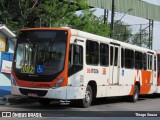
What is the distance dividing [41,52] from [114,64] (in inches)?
178

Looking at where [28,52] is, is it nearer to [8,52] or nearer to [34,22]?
[8,52]

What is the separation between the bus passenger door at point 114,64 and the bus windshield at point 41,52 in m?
3.90

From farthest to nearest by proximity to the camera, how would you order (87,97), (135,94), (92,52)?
(135,94) → (92,52) → (87,97)

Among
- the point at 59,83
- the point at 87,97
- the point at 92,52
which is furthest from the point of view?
the point at 92,52

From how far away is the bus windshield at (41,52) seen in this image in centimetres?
1577

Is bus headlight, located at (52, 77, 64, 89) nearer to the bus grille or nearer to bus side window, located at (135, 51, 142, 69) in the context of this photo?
the bus grille

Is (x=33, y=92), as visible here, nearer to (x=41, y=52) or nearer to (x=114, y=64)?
(x=41, y=52)

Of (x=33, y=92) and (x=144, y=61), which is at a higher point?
(x=144, y=61)

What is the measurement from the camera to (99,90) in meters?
18.0

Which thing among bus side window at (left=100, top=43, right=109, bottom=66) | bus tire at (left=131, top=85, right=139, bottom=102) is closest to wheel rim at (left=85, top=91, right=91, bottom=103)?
bus side window at (left=100, top=43, right=109, bottom=66)

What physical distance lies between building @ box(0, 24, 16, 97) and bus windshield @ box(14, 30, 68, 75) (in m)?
6.50

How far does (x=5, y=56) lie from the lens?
76.3 ft

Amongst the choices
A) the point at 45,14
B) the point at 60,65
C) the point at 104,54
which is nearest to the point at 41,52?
the point at 60,65

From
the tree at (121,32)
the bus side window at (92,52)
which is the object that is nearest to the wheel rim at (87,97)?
the bus side window at (92,52)
